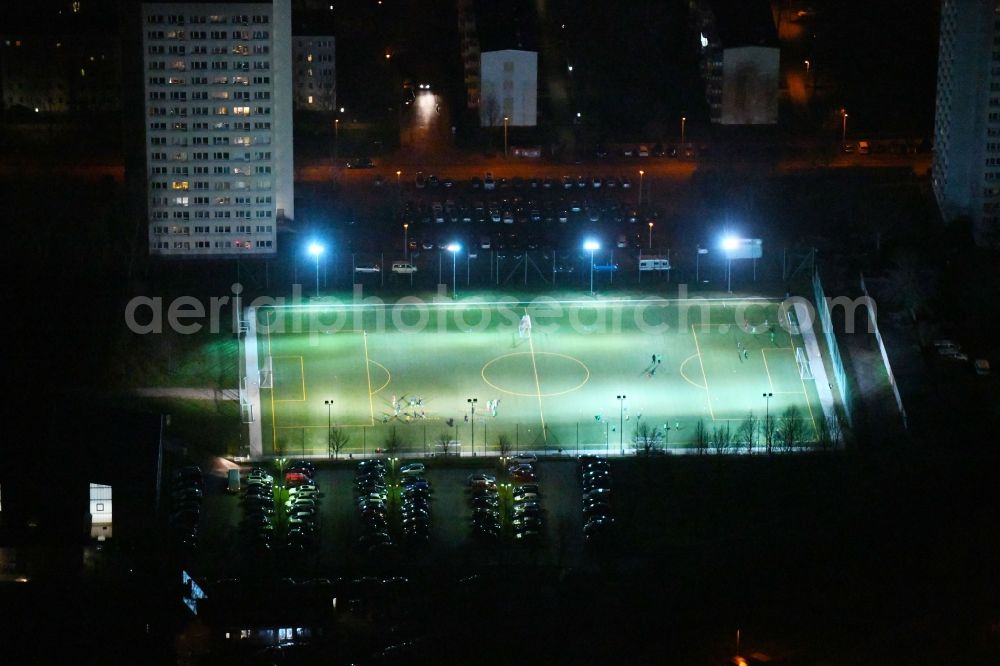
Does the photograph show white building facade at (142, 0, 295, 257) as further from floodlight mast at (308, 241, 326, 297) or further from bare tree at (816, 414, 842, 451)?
bare tree at (816, 414, 842, 451)

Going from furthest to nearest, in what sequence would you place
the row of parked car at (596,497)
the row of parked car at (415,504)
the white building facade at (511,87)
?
the white building facade at (511,87) < the row of parked car at (596,497) < the row of parked car at (415,504)

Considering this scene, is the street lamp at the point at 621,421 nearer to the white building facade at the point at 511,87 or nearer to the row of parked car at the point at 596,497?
the row of parked car at the point at 596,497

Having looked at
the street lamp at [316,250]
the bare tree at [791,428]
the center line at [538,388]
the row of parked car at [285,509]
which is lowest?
the row of parked car at [285,509]

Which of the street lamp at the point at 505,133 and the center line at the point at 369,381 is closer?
the center line at the point at 369,381

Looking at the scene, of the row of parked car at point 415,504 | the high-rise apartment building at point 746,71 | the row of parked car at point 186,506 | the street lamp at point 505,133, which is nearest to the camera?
the row of parked car at point 186,506

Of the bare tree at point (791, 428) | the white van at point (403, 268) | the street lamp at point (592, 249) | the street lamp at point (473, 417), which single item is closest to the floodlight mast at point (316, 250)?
the white van at point (403, 268)

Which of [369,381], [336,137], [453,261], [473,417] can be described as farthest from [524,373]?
[336,137]

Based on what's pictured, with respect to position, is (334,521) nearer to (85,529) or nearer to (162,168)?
(85,529)

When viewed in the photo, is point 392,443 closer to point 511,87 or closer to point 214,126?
point 214,126
